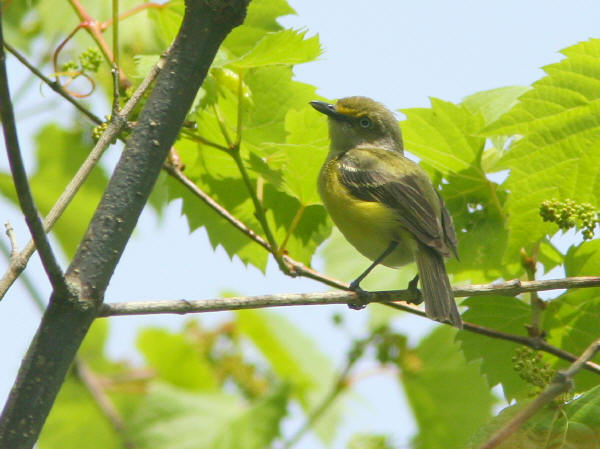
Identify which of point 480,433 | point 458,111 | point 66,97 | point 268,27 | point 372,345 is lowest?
point 480,433

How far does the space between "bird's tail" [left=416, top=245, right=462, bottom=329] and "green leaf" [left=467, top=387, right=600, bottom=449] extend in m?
0.65

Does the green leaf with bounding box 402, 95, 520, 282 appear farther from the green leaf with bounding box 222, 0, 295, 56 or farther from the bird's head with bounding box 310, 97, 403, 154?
the bird's head with bounding box 310, 97, 403, 154

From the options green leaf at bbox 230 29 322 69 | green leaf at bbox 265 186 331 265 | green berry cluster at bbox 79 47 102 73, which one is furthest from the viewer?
green leaf at bbox 265 186 331 265

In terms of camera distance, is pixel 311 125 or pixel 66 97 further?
pixel 311 125

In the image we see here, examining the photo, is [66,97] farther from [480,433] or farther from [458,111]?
[480,433]

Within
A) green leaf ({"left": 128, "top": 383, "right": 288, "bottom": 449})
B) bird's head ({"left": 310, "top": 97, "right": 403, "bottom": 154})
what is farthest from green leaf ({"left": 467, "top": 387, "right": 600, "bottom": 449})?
bird's head ({"left": 310, "top": 97, "right": 403, "bottom": 154})

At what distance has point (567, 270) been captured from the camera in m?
3.29

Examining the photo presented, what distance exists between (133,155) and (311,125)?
1316 mm

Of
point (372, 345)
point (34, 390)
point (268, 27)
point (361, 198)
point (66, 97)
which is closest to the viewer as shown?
point (34, 390)

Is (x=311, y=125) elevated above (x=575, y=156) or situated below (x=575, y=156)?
above

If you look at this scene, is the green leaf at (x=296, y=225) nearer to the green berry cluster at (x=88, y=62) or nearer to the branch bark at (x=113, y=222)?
the green berry cluster at (x=88, y=62)

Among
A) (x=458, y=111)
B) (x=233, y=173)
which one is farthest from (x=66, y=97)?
(x=458, y=111)

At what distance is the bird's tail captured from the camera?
324 centimetres

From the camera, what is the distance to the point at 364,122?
526 centimetres
